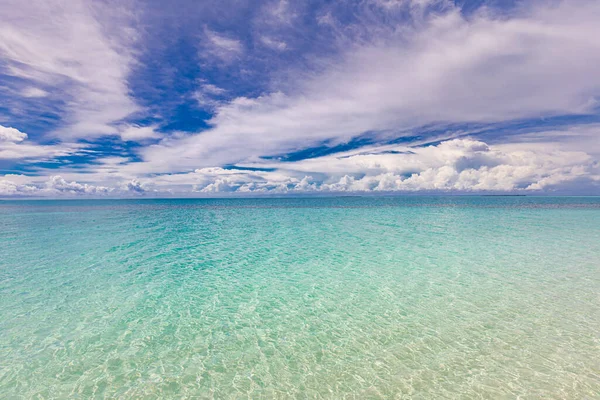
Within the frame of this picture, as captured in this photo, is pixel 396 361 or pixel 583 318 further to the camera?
pixel 583 318

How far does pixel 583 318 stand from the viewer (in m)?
10.8

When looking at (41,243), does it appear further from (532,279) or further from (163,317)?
(532,279)

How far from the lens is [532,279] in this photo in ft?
51.3

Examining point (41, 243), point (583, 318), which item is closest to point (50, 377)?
point (583, 318)

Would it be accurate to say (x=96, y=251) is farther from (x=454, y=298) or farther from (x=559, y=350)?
(x=559, y=350)

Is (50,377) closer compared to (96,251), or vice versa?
(50,377)

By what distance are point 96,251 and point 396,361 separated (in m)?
25.9

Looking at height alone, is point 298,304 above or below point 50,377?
below

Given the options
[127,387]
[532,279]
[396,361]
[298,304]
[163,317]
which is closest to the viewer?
[127,387]

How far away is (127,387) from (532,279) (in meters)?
18.5

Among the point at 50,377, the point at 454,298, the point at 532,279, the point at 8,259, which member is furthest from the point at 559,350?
the point at 8,259

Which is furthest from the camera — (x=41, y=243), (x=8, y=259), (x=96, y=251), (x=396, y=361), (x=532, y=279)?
(x=41, y=243)

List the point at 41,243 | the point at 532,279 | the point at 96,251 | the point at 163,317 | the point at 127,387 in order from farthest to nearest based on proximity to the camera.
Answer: the point at 41,243
the point at 96,251
the point at 532,279
the point at 163,317
the point at 127,387

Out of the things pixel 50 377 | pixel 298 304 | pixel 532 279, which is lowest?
pixel 532 279
